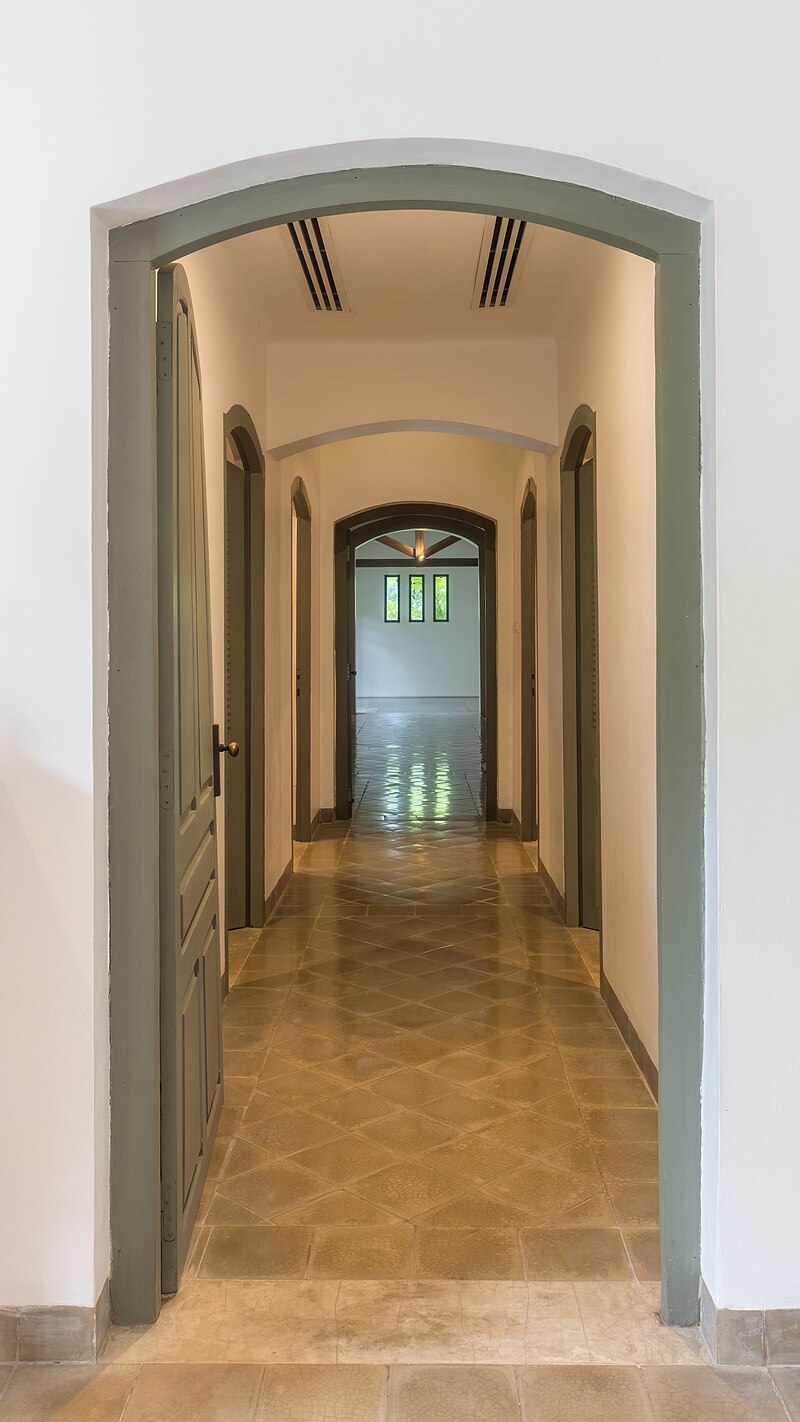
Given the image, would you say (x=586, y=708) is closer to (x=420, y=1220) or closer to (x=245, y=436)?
(x=245, y=436)

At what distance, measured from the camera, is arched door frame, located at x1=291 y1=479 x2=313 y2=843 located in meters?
9.02

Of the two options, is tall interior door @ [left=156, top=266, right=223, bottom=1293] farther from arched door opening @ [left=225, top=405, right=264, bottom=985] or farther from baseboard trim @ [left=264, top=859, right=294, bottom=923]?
baseboard trim @ [left=264, top=859, right=294, bottom=923]

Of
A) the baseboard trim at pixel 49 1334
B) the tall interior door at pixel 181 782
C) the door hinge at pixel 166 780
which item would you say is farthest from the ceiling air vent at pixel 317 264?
the baseboard trim at pixel 49 1334

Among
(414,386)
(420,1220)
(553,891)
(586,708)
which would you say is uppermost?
(414,386)

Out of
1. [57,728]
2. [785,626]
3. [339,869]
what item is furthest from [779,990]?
[339,869]

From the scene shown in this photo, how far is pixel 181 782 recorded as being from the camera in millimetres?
2871

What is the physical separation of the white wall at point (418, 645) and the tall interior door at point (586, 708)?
20444 millimetres

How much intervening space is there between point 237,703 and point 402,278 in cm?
230

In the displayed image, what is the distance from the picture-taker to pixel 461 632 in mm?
27000

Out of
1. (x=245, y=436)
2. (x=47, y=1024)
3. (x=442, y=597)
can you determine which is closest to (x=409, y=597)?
(x=442, y=597)

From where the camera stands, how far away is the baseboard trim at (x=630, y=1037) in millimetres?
4027

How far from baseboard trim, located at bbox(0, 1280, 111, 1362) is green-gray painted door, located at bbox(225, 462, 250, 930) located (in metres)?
3.66

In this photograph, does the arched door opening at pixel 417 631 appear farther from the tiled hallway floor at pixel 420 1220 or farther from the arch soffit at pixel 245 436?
the tiled hallway floor at pixel 420 1220

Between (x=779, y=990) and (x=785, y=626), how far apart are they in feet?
2.60
